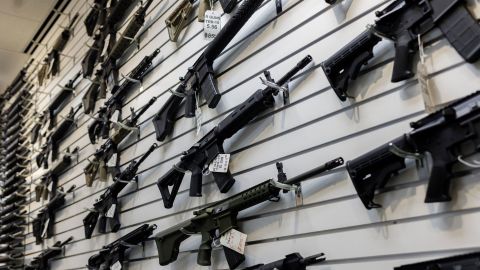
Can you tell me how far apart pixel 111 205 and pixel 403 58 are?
245cm

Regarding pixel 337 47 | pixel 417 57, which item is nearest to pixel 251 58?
pixel 337 47

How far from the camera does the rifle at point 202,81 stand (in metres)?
2.27

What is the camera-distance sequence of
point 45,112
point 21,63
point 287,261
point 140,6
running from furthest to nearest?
1. point 21,63
2. point 45,112
3. point 140,6
4. point 287,261

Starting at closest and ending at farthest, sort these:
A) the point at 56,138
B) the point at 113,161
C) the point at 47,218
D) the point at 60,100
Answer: the point at 113,161 < the point at 47,218 < the point at 56,138 < the point at 60,100

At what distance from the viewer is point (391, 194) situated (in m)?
1.58

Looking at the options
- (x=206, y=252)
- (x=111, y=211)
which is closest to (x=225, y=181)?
(x=206, y=252)

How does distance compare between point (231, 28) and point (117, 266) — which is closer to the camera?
point (231, 28)

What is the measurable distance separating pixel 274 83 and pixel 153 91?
1.38 metres

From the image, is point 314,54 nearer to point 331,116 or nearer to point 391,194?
point 331,116

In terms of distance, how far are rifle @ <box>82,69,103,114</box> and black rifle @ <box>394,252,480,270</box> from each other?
3251 mm

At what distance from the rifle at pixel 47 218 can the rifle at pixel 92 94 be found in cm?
75

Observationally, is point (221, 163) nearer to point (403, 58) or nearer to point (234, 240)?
point (234, 240)

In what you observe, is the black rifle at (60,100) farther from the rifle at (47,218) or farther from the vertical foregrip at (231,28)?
the vertical foregrip at (231,28)

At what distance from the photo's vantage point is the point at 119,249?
304cm
